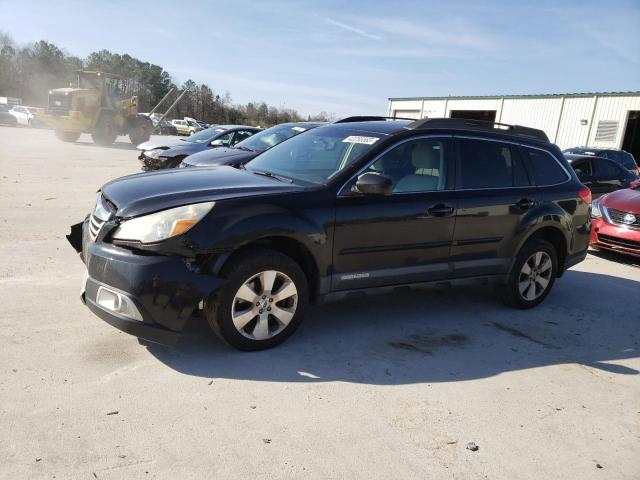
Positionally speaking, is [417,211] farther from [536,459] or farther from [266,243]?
[536,459]

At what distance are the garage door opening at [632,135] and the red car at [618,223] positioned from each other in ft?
74.9

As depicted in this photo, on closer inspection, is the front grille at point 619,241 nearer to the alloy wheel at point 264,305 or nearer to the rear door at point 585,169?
the rear door at point 585,169

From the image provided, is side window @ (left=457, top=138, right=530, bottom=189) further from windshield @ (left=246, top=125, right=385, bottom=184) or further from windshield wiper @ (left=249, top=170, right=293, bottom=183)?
windshield wiper @ (left=249, top=170, right=293, bottom=183)

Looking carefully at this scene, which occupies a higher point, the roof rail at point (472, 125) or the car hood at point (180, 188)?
the roof rail at point (472, 125)

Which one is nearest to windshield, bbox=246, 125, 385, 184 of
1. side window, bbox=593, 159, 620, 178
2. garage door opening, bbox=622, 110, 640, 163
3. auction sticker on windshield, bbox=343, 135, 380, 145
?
auction sticker on windshield, bbox=343, 135, 380, 145

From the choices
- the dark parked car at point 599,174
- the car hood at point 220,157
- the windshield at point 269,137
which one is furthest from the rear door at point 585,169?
the car hood at point 220,157

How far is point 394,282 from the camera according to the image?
434 centimetres

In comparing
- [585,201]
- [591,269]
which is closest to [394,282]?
[585,201]

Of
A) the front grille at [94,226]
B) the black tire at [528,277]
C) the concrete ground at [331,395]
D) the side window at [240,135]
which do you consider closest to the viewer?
the concrete ground at [331,395]

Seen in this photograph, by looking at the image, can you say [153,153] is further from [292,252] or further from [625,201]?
[625,201]

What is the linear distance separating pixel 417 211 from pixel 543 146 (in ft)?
6.67

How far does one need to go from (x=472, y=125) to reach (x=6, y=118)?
38027 mm

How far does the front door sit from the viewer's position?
405cm

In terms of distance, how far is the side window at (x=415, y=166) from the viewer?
4316 mm
